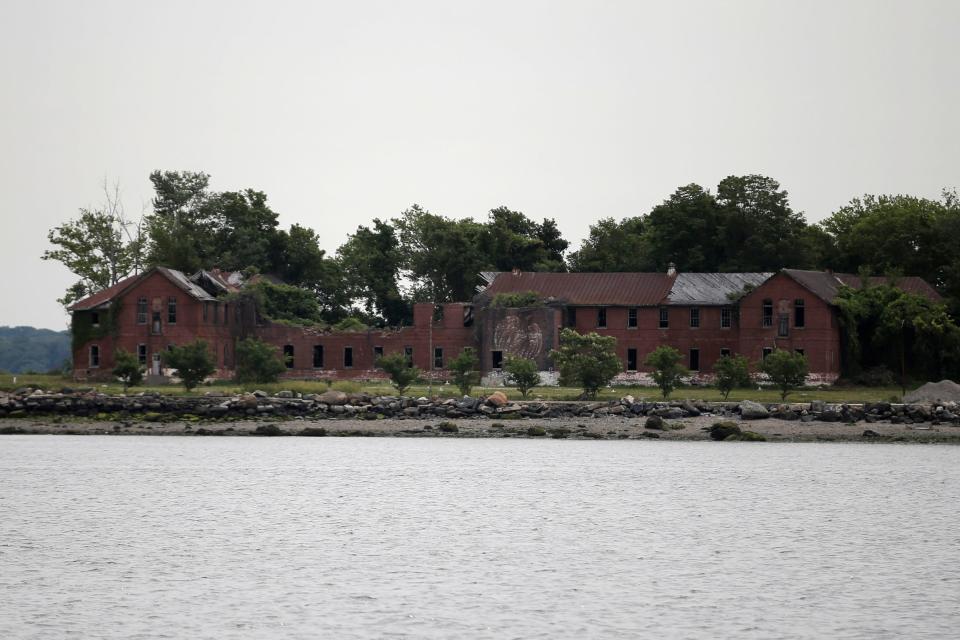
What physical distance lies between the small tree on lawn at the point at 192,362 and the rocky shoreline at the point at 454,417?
705 cm

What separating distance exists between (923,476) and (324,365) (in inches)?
1933

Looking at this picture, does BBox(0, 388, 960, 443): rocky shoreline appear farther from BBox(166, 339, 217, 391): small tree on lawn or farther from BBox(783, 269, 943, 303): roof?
BBox(783, 269, 943, 303): roof

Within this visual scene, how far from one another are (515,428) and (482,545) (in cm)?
2726

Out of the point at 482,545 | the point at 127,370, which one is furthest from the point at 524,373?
the point at 482,545

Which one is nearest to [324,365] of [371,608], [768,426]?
[768,426]

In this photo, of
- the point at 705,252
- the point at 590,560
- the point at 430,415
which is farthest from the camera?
the point at 705,252

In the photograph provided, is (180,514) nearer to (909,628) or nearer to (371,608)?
(371,608)

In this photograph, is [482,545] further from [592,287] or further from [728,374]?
[592,287]

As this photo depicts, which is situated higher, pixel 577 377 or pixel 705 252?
pixel 705 252

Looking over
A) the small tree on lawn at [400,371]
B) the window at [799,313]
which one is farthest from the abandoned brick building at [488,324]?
the small tree on lawn at [400,371]

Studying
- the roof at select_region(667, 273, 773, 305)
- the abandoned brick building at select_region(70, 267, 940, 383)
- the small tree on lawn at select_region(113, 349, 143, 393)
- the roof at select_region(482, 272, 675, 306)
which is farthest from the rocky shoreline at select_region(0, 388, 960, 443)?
the roof at select_region(482, 272, 675, 306)

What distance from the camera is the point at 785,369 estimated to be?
6812 centimetres

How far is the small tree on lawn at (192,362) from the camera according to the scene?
247ft

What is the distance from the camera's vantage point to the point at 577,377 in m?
69.2
